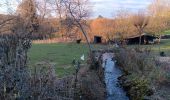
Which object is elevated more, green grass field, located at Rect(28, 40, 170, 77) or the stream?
the stream

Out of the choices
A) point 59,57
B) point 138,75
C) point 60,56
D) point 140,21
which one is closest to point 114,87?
point 138,75

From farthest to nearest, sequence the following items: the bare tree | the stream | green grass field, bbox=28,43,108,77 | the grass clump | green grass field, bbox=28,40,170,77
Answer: the bare tree
green grass field, bbox=28,40,170,77
green grass field, bbox=28,43,108,77
the stream
the grass clump

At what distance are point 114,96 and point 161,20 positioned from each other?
48.7m

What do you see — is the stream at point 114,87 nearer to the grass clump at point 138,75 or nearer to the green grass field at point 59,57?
the grass clump at point 138,75

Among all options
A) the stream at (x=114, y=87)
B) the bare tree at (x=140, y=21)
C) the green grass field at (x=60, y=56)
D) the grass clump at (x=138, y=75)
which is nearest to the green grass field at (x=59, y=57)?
the green grass field at (x=60, y=56)

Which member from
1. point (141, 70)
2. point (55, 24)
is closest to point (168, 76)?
point (141, 70)

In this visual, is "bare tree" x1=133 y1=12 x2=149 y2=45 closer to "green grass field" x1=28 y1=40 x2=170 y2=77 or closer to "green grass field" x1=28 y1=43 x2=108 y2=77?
"green grass field" x1=28 y1=40 x2=170 y2=77

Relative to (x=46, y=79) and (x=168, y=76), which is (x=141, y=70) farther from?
(x=46, y=79)

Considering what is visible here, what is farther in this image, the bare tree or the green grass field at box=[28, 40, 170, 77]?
the bare tree

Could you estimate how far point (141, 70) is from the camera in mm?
16297

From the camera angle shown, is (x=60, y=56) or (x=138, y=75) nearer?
(x=138, y=75)

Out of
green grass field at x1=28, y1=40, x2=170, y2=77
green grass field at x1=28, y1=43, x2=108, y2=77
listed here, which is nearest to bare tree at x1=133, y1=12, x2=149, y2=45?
green grass field at x1=28, y1=40, x2=170, y2=77

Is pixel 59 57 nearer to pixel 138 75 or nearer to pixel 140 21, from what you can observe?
pixel 138 75

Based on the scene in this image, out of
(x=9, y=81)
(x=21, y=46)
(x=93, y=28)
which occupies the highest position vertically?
(x=21, y=46)
